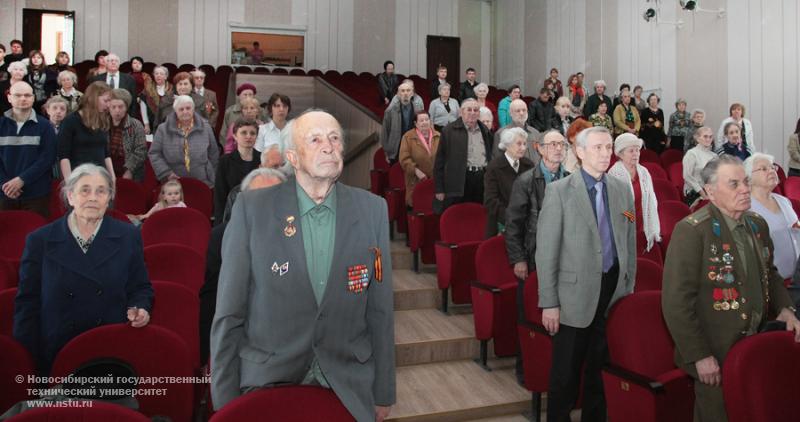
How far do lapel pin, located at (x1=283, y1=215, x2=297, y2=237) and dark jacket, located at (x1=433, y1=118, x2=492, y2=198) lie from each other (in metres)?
3.12

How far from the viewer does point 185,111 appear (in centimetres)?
460

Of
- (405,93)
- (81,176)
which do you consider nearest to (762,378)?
(81,176)

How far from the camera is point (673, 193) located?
5.50 metres

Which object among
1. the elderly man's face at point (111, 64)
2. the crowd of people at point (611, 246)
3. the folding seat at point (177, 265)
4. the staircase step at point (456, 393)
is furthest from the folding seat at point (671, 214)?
the elderly man's face at point (111, 64)

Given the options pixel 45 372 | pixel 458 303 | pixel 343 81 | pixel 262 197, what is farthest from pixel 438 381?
pixel 343 81

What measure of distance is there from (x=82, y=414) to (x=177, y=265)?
178 cm

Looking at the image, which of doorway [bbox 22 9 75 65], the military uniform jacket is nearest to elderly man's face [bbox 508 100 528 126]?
the military uniform jacket

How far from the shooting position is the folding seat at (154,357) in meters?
2.05

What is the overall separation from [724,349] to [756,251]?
369mm

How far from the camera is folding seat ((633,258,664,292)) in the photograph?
3.05 metres

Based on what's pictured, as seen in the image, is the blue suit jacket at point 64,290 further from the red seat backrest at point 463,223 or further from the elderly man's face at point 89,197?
the red seat backrest at point 463,223

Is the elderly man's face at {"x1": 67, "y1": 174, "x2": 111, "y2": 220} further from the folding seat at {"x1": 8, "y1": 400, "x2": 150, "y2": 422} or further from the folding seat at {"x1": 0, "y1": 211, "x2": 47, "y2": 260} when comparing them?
the folding seat at {"x1": 0, "y1": 211, "x2": 47, "y2": 260}

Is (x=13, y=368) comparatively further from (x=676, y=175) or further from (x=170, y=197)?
(x=676, y=175)

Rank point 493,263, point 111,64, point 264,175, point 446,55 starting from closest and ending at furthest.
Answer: point 264,175, point 493,263, point 111,64, point 446,55
